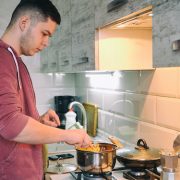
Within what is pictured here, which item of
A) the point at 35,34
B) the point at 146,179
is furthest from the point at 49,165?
the point at 35,34

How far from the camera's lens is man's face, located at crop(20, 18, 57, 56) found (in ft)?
4.35

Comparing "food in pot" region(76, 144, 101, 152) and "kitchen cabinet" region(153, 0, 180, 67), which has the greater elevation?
"kitchen cabinet" region(153, 0, 180, 67)

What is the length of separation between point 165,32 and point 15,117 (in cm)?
57

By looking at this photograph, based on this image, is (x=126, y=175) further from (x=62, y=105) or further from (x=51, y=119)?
(x=62, y=105)

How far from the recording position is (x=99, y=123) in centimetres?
246

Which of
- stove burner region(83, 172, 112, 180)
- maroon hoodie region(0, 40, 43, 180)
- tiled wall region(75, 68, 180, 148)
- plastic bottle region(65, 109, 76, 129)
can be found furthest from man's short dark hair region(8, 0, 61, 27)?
plastic bottle region(65, 109, 76, 129)

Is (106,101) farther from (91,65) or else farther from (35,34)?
(35,34)

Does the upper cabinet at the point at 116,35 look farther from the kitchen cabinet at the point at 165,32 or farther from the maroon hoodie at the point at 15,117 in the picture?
the maroon hoodie at the point at 15,117

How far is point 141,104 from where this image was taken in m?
1.80

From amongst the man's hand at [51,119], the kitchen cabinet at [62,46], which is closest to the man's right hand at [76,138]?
the man's hand at [51,119]

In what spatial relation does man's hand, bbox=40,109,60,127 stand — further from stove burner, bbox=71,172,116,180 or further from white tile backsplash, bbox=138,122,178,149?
white tile backsplash, bbox=138,122,178,149

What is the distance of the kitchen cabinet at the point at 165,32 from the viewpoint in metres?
0.90

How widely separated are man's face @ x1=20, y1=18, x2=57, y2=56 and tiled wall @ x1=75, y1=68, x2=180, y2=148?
0.57 m

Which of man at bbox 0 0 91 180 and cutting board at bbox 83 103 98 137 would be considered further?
cutting board at bbox 83 103 98 137
